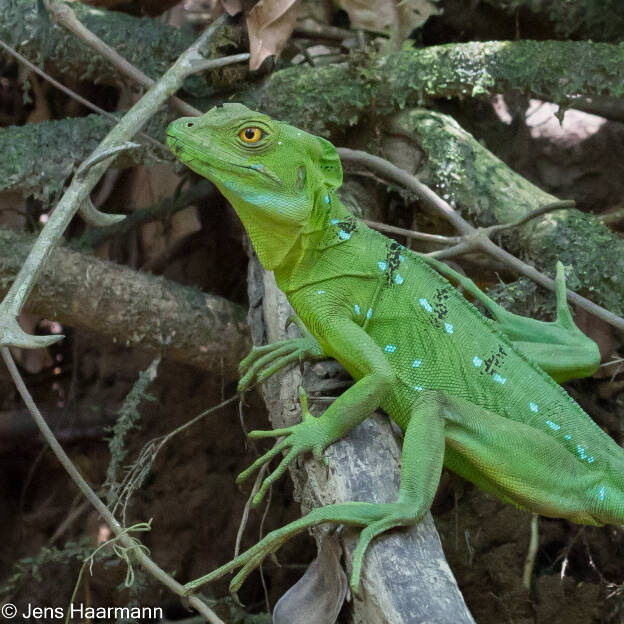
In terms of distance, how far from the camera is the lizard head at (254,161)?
2.96m

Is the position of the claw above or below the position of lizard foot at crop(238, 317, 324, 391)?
above

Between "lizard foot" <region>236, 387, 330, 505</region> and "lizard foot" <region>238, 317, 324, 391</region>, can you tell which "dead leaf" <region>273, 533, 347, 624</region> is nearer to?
"lizard foot" <region>236, 387, 330, 505</region>

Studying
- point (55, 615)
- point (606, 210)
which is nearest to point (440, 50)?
point (606, 210)

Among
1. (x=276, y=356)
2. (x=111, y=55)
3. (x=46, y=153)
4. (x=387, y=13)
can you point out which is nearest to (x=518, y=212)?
(x=387, y=13)

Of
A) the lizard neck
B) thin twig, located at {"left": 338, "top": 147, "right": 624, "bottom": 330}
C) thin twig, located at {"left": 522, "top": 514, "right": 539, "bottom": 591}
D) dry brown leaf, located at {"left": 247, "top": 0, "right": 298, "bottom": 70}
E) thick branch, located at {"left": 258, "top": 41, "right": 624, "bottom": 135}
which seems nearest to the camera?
the lizard neck

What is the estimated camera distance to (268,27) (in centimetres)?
437

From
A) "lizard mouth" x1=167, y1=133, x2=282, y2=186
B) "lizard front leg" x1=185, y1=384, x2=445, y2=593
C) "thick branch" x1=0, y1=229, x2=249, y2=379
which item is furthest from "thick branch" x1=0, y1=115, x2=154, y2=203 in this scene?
"lizard front leg" x1=185, y1=384, x2=445, y2=593

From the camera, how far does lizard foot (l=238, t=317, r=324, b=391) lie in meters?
3.29

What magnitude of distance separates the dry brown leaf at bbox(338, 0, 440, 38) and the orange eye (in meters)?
2.20

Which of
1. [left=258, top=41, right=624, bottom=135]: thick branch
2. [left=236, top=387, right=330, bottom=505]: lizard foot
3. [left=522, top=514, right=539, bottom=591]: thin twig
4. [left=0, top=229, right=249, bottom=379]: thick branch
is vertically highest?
[left=258, top=41, right=624, bottom=135]: thick branch

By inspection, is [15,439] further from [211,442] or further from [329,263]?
[329,263]

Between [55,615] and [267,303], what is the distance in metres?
2.63

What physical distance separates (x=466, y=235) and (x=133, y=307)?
1.98 m

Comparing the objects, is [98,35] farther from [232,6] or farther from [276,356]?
[276,356]
